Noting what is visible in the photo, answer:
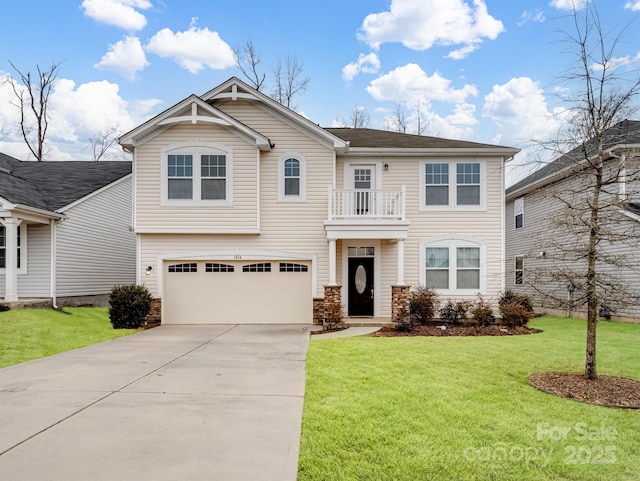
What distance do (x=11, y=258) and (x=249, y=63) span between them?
744 inches

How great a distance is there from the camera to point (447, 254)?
14.6 meters

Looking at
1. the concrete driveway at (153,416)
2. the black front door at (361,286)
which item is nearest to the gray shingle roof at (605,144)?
the concrete driveway at (153,416)

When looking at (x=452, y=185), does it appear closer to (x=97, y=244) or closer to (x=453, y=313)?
(x=453, y=313)

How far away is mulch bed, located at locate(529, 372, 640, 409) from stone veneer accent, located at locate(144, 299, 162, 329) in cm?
1104

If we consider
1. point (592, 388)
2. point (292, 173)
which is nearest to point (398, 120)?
point (292, 173)

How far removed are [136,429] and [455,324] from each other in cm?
1071

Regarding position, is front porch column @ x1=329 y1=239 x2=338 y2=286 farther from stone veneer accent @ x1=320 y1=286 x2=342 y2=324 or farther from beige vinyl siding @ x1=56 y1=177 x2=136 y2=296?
beige vinyl siding @ x1=56 y1=177 x2=136 y2=296

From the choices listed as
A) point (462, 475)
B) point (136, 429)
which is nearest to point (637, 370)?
point (462, 475)

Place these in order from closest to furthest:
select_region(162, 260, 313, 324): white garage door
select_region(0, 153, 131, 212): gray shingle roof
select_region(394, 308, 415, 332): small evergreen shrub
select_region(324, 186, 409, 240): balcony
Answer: select_region(394, 308, 415, 332): small evergreen shrub
select_region(324, 186, 409, 240): balcony
select_region(162, 260, 313, 324): white garage door
select_region(0, 153, 131, 212): gray shingle roof

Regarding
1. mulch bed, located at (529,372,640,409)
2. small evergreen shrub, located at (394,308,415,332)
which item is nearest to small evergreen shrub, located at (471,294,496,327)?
small evergreen shrub, located at (394,308,415,332)

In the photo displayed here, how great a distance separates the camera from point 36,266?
48.9ft

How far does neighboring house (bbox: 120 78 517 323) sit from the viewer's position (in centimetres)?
1365

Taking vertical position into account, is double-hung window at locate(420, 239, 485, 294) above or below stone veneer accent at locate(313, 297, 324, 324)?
above

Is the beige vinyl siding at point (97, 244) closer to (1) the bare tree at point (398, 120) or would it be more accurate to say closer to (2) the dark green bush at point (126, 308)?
(2) the dark green bush at point (126, 308)
